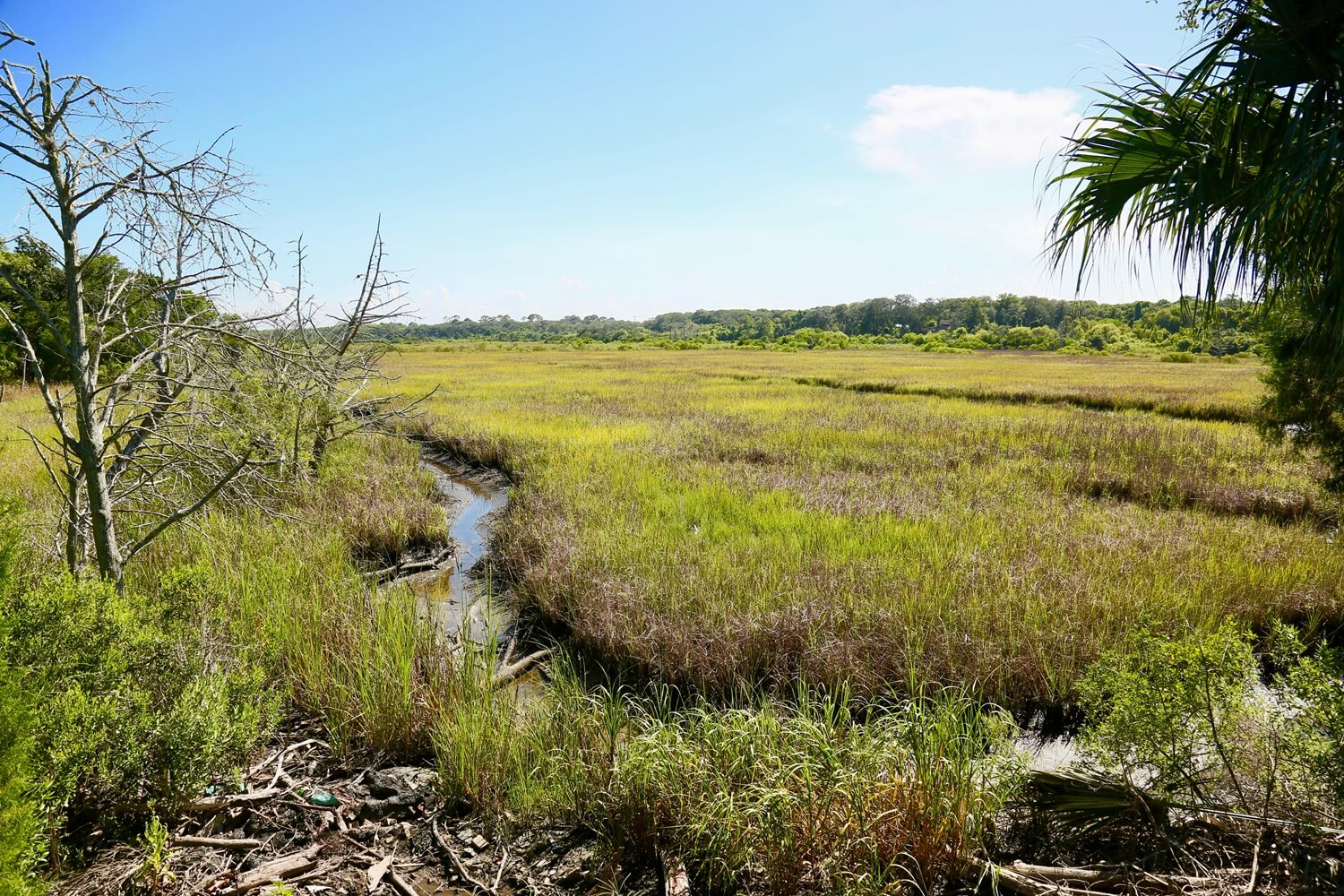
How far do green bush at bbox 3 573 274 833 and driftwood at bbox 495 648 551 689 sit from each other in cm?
218

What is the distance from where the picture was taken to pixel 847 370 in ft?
125

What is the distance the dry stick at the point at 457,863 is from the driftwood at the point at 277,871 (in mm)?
566

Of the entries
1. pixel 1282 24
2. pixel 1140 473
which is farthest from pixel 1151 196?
pixel 1140 473

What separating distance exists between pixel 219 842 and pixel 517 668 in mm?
2761

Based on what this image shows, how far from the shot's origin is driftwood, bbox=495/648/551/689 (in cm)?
532

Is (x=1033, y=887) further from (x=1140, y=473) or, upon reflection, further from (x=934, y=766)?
(x=1140, y=473)

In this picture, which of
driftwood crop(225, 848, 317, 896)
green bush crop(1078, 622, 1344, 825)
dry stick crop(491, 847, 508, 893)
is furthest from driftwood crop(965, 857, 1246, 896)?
driftwood crop(225, 848, 317, 896)

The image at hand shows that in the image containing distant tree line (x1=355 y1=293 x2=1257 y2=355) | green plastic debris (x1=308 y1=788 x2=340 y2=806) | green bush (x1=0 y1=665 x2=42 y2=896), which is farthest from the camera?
distant tree line (x1=355 y1=293 x2=1257 y2=355)

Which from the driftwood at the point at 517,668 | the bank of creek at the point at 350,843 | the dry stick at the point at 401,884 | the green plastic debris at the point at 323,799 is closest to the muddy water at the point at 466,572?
the driftwood at the point at 517,668

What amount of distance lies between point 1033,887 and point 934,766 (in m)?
0.63

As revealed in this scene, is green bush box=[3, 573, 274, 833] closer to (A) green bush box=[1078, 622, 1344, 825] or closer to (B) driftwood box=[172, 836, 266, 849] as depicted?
(B) driftwood box=[172, 836, 266, 849]

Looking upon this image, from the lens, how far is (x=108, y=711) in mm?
2609

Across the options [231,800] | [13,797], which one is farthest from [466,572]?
[13,797]

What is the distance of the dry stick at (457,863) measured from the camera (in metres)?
3.08
